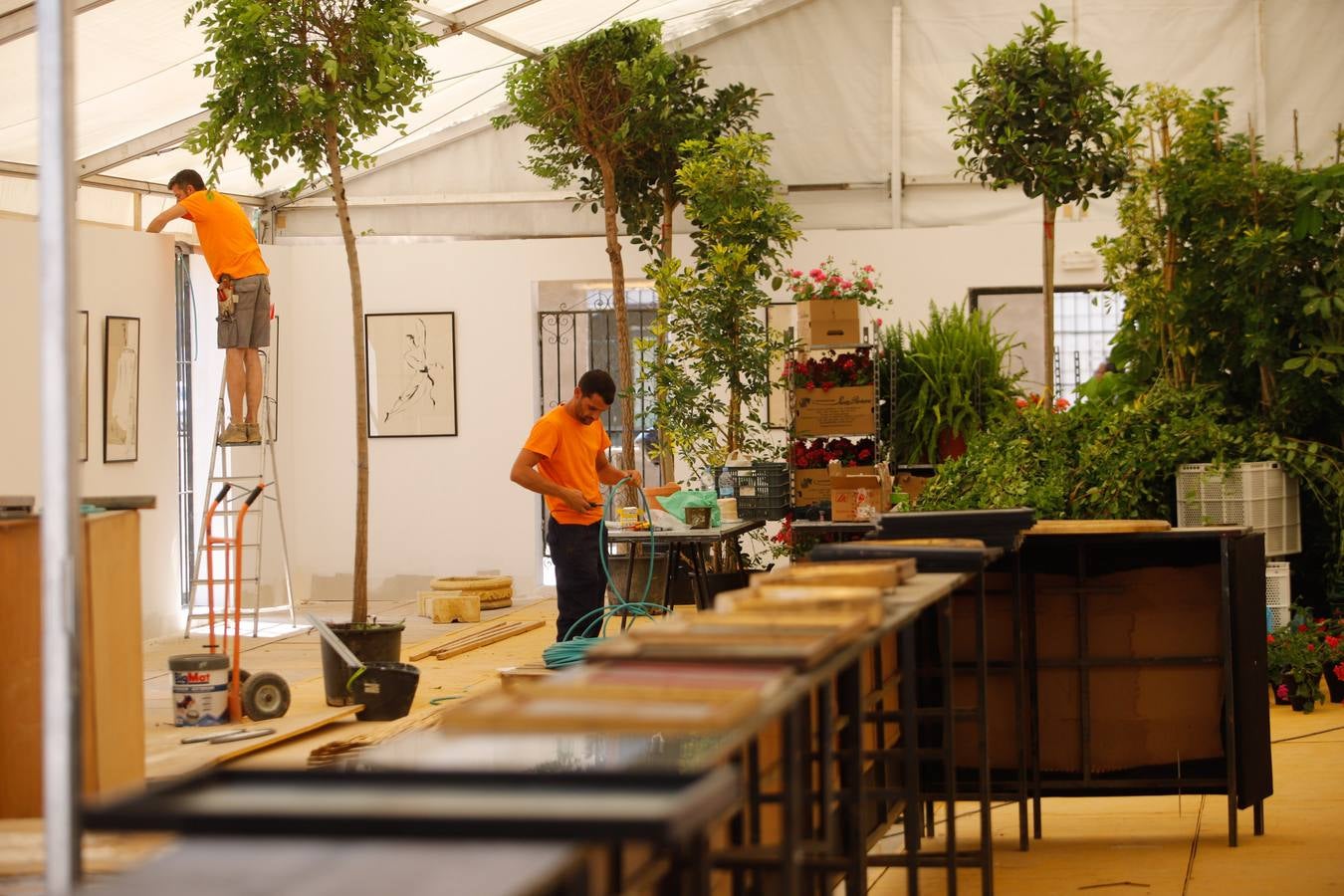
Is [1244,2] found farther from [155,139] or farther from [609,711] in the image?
[609,711]

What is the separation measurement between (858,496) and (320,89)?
367cm

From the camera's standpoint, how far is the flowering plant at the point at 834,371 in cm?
945

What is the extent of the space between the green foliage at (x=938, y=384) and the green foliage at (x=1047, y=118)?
99 centimetres

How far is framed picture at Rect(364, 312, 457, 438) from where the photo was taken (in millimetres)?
12891

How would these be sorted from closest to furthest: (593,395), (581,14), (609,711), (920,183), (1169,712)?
(609,711), (1169,712), (593,395), (581,14), (920,183)

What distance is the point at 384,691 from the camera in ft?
23.4

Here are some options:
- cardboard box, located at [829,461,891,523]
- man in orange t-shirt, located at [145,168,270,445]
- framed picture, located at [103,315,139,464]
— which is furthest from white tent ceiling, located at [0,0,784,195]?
cardboard box, located at [829,461,891,523]

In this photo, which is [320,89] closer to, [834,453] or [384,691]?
[384,691]

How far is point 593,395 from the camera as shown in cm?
746

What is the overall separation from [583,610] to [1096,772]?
3.07 metres

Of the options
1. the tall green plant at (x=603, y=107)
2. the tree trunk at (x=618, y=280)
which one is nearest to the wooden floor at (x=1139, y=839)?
the tree trunk at (x=618, y=280)

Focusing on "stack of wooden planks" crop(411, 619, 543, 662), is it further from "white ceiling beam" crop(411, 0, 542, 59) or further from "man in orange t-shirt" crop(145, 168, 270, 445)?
"white ceiling beam" crop(411, 0, 542, 59)

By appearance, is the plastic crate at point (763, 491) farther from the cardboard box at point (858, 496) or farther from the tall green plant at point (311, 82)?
the tall green plant at point (311, 82)

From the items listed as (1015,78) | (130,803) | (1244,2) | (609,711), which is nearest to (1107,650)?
(609,711)
